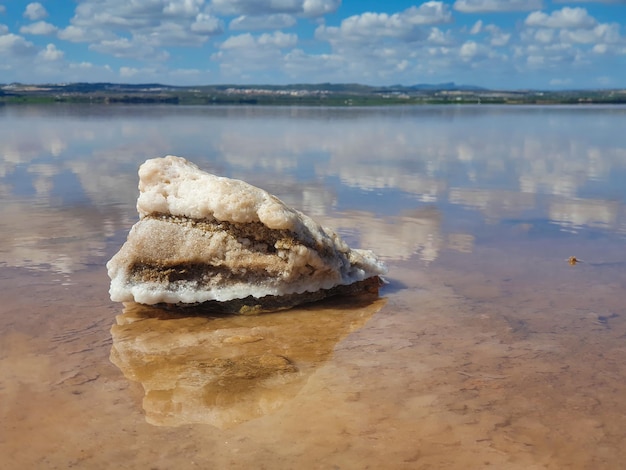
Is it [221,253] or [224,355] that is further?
[221,253]

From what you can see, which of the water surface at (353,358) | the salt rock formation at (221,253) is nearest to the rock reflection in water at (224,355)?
the water surface at (353,358)

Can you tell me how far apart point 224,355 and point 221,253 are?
136cm

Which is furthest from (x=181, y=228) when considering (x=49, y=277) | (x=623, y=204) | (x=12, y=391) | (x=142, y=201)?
(x=623, y=204)

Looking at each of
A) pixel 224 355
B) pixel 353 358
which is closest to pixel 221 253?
pixel 224 355

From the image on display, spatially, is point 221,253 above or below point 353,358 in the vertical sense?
above

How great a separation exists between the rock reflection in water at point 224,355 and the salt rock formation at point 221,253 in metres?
0.21

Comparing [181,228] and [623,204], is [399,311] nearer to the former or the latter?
[181,228]

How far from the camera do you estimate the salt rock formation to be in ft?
21.5

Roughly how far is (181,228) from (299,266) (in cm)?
115

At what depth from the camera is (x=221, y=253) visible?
666 cm

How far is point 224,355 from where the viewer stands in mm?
5531

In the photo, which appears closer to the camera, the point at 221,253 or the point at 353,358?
the point at 353,358

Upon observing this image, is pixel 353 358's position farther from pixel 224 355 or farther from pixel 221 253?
pixel 221 253

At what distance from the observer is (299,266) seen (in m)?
6.69
